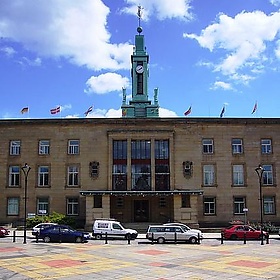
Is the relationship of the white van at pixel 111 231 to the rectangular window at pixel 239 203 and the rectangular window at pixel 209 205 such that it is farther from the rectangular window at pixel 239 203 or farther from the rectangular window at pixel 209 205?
the rectangular window at pixel 239 203

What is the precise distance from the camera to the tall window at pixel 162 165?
46.6 metres

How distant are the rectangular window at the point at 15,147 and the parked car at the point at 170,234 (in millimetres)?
22776

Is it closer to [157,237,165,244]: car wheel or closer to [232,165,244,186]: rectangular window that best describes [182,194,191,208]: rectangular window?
[232,165,244,186]: rectangular window

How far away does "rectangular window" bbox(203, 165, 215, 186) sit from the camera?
154ft

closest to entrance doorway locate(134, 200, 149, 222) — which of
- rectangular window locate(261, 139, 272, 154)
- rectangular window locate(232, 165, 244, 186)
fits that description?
rectangular window locate(232, 165, 244, 186)

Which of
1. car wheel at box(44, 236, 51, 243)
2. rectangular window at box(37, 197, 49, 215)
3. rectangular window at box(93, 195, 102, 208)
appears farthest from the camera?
rectangular window at box(37, 197, 49, 215)

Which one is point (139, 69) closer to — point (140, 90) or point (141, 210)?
point (140, 90)

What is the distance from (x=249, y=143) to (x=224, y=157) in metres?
3.41

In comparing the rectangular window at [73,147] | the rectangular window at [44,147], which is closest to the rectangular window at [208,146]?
the rectangular window at [73,147]

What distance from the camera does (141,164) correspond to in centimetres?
4688

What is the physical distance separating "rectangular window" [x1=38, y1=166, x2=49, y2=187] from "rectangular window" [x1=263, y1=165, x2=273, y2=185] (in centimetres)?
2526

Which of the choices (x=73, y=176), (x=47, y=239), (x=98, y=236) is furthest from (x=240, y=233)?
(x=73, y=176)

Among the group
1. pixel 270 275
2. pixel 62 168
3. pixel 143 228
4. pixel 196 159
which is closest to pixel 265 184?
pixel 196 159

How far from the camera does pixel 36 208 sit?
4672cm
